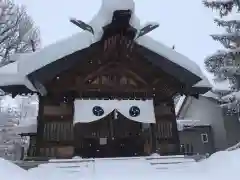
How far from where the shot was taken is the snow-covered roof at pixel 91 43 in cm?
980

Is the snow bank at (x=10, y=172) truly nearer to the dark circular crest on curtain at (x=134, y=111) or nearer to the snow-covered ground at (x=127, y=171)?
the snow-covered ground at (x=127, y=171)

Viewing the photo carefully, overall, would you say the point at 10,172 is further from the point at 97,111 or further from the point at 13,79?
the point at 13,79

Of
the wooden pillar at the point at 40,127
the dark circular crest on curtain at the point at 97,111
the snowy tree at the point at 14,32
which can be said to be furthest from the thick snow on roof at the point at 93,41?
the snowy tree at the point at 14,32

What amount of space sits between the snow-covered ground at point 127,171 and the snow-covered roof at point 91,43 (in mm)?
3821

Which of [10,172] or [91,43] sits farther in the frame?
[91,43]

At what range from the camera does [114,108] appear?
10766 mm

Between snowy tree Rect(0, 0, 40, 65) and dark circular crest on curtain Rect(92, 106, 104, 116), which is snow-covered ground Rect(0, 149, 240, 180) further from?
snowy tree Rect(0, 0, 40, 65)

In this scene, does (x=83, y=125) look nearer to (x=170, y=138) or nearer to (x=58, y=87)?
(x=58, y=87)

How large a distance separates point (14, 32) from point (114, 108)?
14596mm

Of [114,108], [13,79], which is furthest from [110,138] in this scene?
[13,79]

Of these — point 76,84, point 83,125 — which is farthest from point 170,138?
point 76,84

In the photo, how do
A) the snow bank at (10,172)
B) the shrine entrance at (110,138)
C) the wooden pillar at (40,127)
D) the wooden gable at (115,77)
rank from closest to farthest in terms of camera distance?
the snow bank at (10,172) < the wooden pillar at (40,127) < the wooden gable at (115,77) < the shrine entrance at (110,138)

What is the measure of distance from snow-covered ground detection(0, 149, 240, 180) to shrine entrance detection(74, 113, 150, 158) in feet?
7.92

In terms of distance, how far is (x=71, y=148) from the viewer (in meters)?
10.9
